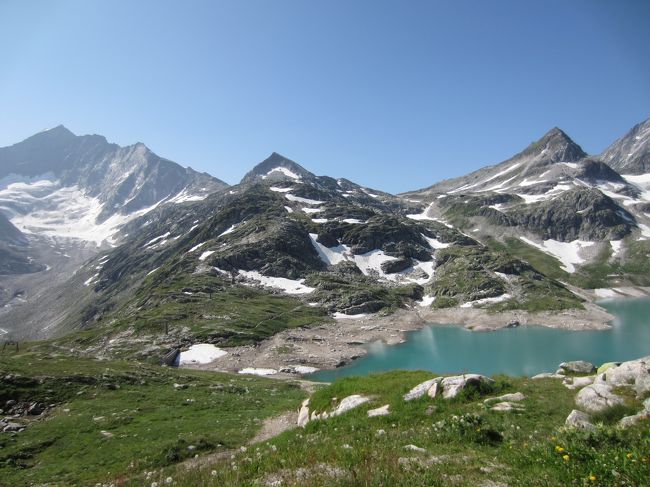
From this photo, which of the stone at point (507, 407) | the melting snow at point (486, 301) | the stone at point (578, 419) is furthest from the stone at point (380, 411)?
the melting snow at point (486, 301)

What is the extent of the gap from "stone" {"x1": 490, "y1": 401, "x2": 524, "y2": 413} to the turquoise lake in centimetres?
6787

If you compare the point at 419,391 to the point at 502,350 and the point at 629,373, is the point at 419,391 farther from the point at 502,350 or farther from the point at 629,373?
the point at 502,350

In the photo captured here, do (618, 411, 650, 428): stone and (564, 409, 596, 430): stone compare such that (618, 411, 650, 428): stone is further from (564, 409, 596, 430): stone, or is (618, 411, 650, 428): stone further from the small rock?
the small rock

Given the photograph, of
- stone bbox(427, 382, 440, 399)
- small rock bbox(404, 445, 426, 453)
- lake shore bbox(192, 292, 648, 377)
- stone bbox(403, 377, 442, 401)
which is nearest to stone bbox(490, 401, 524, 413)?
stone bbox(427, 382, 440, 399)

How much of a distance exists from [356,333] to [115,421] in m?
103

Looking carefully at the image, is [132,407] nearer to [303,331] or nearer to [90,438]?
[90,438]

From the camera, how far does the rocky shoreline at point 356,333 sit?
92188 mm

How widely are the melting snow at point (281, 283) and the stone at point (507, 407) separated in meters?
154

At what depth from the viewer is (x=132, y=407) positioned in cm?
2933

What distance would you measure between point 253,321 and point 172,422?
324ft

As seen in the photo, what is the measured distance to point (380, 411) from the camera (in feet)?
55.2

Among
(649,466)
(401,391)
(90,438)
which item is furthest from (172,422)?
(649,466)

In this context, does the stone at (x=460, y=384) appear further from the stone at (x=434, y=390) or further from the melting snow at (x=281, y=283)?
the melting snow at (x=281, y=283)

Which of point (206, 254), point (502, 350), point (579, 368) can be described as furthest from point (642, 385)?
point (206, 254)
